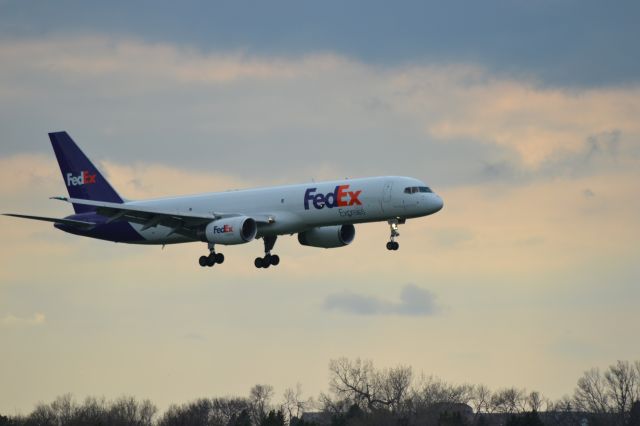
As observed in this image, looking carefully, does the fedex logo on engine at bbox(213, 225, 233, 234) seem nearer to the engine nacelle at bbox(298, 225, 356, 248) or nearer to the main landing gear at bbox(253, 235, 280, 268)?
the main landing gear at bbox(253, 235, 280, 268)

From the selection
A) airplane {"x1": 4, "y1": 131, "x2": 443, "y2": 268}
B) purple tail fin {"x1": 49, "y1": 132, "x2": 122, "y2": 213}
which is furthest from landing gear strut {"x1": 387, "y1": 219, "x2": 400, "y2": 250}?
purple tail fin {"x1": 49, "y1": 132, "x2": 122, "y2": 213}

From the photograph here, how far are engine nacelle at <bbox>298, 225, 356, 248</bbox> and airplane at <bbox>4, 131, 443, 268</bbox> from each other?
7 cm

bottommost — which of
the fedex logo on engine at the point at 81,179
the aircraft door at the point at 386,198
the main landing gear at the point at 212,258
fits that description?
the main landing gear at the point at 212,258

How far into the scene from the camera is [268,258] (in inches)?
4158

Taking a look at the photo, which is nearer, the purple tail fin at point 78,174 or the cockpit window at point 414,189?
the cockpit window at point 414,189

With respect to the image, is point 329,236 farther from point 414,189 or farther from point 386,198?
point 414,189

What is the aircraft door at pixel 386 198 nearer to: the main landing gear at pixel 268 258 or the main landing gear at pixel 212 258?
the main landing gear at pixel 268 258

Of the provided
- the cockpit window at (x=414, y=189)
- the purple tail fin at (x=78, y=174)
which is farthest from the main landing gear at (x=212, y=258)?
the cockpit window at (x=414, y=189)

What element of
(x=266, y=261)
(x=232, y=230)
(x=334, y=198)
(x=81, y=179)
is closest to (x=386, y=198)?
(x=334, y=198)

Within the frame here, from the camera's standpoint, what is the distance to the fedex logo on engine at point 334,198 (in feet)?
319

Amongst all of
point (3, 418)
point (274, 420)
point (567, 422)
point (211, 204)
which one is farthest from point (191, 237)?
point (567, 422)

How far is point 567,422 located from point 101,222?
187 ft

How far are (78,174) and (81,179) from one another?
0.48 meters

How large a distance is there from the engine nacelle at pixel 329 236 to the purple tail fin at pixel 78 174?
15.4 metres
